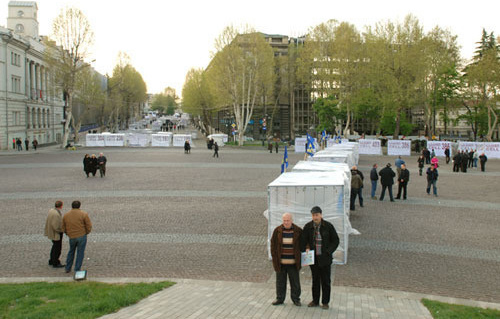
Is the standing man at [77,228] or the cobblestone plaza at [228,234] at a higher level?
the standing man at [77,228]

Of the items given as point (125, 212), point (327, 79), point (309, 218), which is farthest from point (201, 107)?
point (309, 218)

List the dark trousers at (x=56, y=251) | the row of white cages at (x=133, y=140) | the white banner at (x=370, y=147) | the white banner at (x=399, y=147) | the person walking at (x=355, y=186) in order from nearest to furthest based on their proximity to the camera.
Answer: the dark trousers at (x=56, y=251) < the person walking at (x=355, y=186) < the white banner at (x=399, y=147) < the white banner at (x=370, y=147) < the row of white cages at (x=133, y=140)

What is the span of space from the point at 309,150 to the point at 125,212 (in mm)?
10931

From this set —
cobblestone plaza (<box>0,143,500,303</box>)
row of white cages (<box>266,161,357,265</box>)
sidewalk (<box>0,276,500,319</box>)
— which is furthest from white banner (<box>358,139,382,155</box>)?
sidewalk (<box>0,276,500,319</box>)

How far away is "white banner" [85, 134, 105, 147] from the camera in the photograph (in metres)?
57.7

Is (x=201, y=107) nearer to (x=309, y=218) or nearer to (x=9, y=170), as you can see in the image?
(x=9, y=170)

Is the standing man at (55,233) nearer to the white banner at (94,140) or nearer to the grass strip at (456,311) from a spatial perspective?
the grass strip at (456,311)

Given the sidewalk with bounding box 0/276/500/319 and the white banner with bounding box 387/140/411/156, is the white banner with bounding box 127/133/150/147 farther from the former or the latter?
the sidewalk with bounding box 0/276/500/319

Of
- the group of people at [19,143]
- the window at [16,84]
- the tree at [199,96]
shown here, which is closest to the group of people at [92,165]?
the group of people at [19,143]

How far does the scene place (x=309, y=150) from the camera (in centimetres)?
2419

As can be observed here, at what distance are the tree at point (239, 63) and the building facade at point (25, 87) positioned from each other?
19613 mm

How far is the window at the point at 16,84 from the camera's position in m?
51.9

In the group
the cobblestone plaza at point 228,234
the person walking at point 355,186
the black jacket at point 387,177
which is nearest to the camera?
the cobblestone plaza at point 228,234

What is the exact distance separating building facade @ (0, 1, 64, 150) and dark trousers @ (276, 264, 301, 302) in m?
48.6
